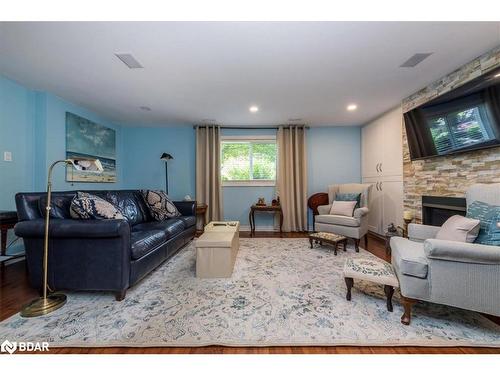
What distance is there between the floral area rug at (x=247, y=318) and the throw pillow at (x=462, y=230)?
582 mm

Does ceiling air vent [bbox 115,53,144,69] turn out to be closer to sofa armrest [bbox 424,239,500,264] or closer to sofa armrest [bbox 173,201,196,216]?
sofa armrest [bbox 173,201,196,216]

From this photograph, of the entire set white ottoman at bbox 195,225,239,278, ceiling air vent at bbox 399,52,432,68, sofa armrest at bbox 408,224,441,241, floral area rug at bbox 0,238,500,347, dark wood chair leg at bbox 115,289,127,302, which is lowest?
floral area rug at bbox 0,238,500,347

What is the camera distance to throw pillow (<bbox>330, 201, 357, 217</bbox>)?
3.61 meters

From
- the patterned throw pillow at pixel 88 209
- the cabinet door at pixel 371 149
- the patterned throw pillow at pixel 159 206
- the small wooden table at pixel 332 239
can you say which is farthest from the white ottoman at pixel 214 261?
the cabinet door at pixel 371 149

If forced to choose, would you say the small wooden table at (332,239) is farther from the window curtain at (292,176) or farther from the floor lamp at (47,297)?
the floor lamp at (47,297)

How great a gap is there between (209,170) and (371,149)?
3.40 metres

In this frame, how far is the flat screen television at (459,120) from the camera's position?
2045mm

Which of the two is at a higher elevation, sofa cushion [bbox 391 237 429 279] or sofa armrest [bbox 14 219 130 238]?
sofa armrest [bbox 14 219 130 238]

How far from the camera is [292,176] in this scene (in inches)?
186

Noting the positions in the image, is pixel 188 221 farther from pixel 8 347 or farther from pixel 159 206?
pixel 8 347

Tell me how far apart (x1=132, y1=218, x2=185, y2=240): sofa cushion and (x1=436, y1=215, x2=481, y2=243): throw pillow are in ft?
9.20

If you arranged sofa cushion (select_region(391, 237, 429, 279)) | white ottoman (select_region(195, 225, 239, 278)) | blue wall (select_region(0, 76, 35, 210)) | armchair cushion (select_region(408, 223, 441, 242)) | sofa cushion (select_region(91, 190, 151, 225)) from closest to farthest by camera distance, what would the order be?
sofa cushion (select_region(391, 237, 429, 279)) → armchair cushion (select_region(408, 223, 441, 242)) → white ottoman (select_region(195, 225, 239, 278)) → blue wall (select_region(0, 76, 35, 210)) → sofa cushion (select_region(91, 190, 151, 225))

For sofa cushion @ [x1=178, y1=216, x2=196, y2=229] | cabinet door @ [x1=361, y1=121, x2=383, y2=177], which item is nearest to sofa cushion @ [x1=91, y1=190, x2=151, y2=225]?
sofa cushion @ [x1=178, y1=216, x2=196, y2=229]

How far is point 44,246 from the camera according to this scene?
1.88 meters
